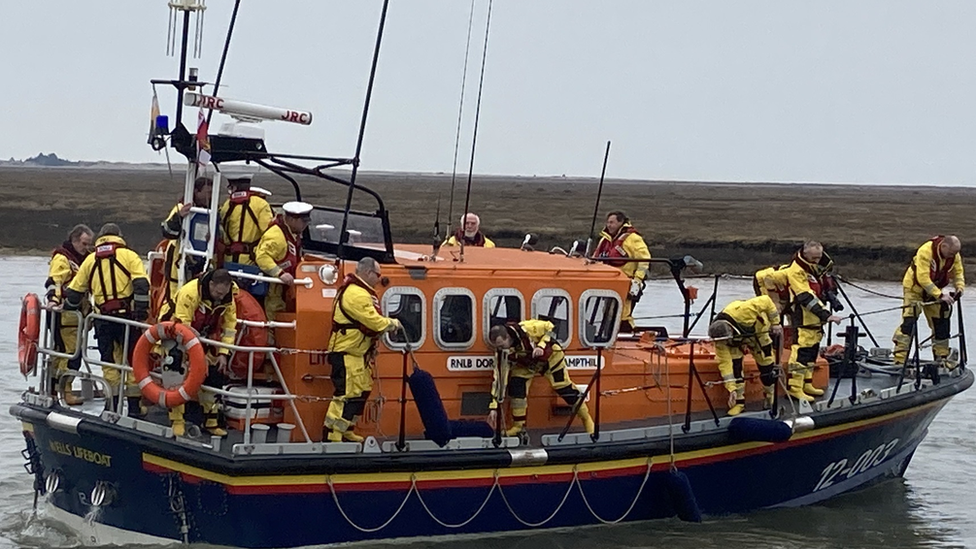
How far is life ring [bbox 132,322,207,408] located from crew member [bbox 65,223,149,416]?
35.9 inches

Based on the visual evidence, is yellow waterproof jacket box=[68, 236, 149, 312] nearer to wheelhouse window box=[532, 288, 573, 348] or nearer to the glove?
wheelhouse window box=[532, 288, 573, 348]

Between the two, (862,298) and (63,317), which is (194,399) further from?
(862,298)

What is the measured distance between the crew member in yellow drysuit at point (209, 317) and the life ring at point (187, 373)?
6.0 inches

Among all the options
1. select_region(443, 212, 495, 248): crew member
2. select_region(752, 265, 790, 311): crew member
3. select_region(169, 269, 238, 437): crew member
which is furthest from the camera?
select_region(443, 212, 495, 248): crew member

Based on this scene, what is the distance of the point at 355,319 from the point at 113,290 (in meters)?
2.08

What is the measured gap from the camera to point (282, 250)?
9.07m

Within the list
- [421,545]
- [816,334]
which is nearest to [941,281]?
[816,334]

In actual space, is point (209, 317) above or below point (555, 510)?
above

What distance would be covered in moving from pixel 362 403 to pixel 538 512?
1652 mm

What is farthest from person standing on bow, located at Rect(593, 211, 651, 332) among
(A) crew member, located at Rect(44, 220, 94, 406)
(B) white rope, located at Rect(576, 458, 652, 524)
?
(A) crew member, located at Rect(44, 220, 94, 406)

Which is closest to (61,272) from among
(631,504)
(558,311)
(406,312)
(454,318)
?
(406,312)

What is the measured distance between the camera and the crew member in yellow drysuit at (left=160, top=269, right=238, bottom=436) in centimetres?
870

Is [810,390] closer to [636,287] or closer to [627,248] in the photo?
[636,287]

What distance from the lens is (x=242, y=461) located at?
8562 mm
